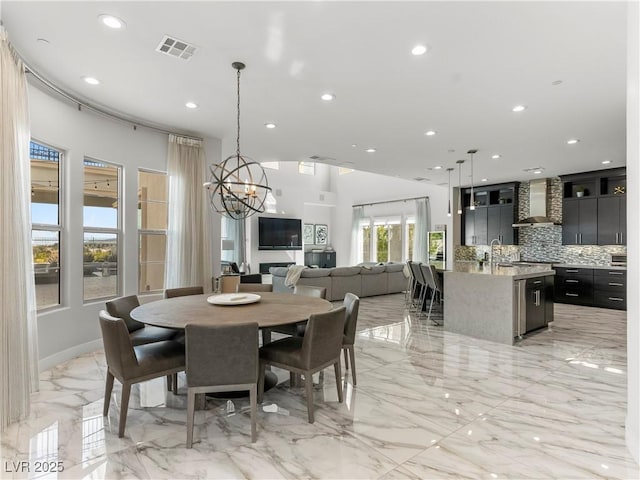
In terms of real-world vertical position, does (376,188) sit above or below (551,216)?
above

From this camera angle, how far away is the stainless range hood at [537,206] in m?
8.05

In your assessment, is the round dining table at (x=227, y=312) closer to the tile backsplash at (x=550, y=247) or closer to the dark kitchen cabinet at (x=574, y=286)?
the dark kitchen cabinet at (x=574, y=286)

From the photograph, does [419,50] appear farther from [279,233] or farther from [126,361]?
[279,233]

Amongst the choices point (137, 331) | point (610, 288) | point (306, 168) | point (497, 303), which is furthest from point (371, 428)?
point (306, 168)

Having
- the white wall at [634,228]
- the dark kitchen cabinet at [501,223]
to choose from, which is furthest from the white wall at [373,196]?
the white wall at [634,228]

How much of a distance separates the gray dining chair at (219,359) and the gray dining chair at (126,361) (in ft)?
1.18

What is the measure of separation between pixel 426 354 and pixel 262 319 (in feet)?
8.07

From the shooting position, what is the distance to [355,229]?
12.7m

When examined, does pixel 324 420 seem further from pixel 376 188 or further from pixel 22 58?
pixel 376 188

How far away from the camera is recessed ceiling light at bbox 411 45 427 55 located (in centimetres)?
282

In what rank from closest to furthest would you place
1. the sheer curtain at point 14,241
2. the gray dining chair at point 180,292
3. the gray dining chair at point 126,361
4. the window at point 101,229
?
the gray dining chair at point 126,361 → the sheer curtain at point 14,241 → the gray dining chair at point 180,292 → the window at point 101,229

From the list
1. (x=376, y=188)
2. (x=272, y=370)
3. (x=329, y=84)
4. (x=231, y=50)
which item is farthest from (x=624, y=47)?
(x=376, y=188)

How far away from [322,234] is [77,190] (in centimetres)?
968

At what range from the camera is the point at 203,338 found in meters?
2.26
